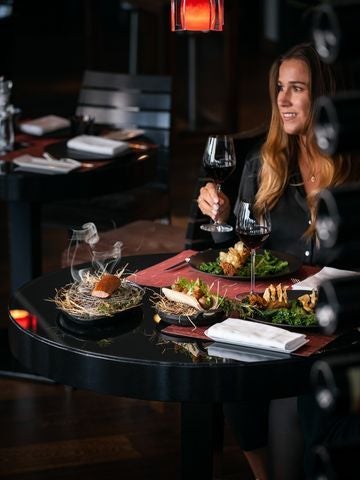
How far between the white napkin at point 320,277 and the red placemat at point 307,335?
28cm

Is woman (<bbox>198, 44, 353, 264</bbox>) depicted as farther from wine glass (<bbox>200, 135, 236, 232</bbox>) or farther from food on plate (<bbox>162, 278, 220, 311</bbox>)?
food on plate (<bbox>162, 278, 220, 311</bbox>)

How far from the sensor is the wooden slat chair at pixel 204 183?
11.0 ft

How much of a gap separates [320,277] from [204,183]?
2.84 feet

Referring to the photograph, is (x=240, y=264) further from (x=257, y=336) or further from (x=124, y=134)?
(x=124, y=134)

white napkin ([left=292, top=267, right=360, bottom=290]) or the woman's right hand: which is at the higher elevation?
the woman's right hand

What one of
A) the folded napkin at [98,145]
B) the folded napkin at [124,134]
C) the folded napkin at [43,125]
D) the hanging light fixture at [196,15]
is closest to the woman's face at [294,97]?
the hanging light fixture at [196,15]

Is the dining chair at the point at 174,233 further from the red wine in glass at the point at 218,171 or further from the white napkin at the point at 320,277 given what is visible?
the white napkin at the point at 320,277

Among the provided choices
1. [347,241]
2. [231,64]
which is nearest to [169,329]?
[347,241]

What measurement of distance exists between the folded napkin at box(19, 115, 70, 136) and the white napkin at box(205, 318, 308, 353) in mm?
2341

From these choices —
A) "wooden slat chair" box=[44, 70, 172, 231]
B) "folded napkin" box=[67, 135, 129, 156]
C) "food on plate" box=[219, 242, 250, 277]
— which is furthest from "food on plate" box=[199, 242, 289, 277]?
"wooden slat chair" box=[44, 70, 172, 231]

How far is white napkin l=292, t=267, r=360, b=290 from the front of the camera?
246 cm

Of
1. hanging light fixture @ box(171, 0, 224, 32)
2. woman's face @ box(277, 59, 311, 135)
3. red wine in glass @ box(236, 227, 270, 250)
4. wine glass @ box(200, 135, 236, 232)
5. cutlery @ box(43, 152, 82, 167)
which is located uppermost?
hanging light fixture @ box(171, 0, 224, 32)

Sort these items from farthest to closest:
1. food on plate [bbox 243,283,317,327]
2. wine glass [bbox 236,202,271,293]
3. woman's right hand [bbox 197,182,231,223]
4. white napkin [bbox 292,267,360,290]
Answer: woman's right hand [bbox 197,182,231,223]
white napkin [bbox 292,267,360,290]
wine glass [bbox 236,202,271,293]
food on plate [bbox 243,283,317,327]

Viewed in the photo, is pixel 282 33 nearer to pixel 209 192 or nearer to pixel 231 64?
pixel 231 64
